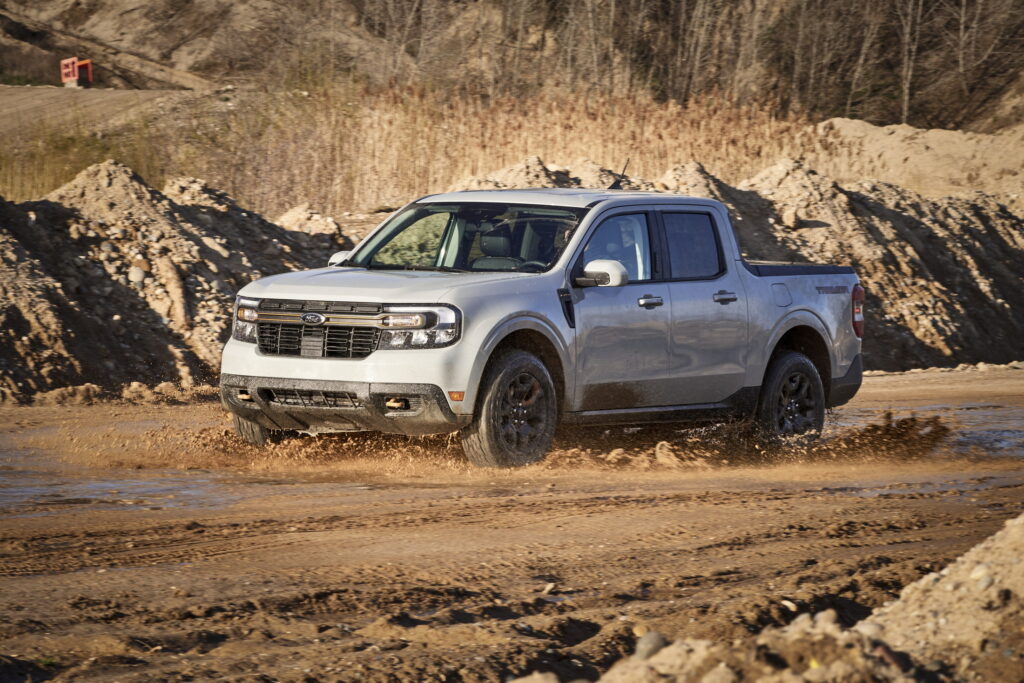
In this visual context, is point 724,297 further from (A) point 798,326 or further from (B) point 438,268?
(B) point 438,268

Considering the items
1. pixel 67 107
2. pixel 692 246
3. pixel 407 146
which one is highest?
pixel 67 107

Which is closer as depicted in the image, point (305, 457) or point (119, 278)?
→ point (305, 457)

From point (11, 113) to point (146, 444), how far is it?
28.9 m

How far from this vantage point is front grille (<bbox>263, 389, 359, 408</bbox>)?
26.2 ft

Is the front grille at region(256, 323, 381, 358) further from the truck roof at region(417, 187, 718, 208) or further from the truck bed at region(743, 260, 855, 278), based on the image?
the truck bed at region(743, 260, 855, 278)

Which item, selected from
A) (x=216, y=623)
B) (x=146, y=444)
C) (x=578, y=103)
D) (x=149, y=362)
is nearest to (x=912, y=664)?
(x=216, y=623)

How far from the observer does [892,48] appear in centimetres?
4650

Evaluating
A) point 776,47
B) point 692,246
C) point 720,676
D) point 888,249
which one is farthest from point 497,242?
point 776,47

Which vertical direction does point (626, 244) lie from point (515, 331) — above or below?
above

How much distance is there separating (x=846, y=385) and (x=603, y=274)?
315 centimetres

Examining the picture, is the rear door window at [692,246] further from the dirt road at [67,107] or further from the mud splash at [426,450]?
the dirt road at [67,107]

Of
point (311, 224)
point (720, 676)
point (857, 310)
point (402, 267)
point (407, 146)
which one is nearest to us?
point (720, 676)

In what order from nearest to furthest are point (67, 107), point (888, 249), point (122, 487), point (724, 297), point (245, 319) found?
1. point (122, 487)
2. point (245, 319)
3. point (724, 297)
4. point (888, 249)
5. point (67, 107)

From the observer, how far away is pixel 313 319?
8086mm
